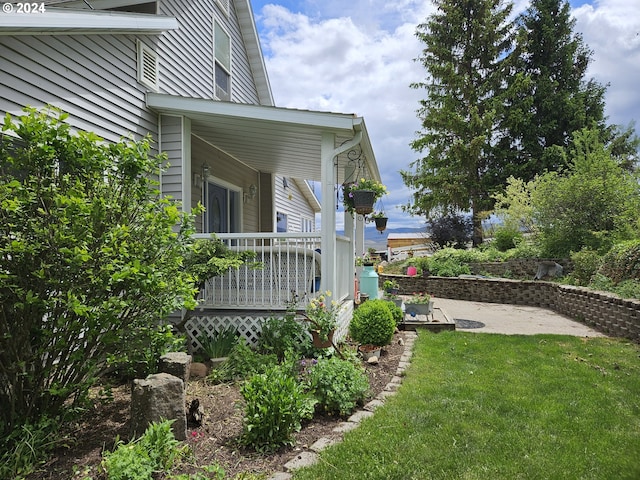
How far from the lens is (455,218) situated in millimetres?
19188

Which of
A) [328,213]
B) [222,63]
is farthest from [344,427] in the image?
[222,63]

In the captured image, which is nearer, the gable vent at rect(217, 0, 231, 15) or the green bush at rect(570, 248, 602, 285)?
the gable vent at rect(217, 0, 231, 15)

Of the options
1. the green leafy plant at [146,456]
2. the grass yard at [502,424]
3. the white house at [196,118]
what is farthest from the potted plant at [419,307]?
the green leafy plant at [146,456]

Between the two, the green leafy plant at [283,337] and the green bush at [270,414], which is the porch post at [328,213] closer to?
the green leafy plant at [283,337]

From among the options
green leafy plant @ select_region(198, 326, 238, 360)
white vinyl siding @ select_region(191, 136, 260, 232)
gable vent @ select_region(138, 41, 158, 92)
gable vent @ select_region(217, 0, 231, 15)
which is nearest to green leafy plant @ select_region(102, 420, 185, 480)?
green leafy plant @ select_region(198, 326, 238, 360)

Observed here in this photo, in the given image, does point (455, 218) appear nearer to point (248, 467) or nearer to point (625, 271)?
point (625, 271)

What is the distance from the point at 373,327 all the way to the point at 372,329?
0.03 meters

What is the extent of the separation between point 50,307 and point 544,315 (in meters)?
9.49

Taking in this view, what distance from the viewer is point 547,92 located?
20.8 meters

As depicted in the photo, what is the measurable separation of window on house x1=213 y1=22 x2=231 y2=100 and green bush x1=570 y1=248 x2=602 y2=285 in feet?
30.6

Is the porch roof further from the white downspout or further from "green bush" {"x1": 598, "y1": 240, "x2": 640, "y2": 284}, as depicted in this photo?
"green bush" {"x1": 598, "y1": 240, "x2": 640, "y2": 284}

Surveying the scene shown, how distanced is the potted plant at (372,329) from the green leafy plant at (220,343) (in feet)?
5.28

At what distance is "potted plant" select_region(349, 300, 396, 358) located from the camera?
522 centimetres

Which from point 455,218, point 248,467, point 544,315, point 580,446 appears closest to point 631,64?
point 544,315
